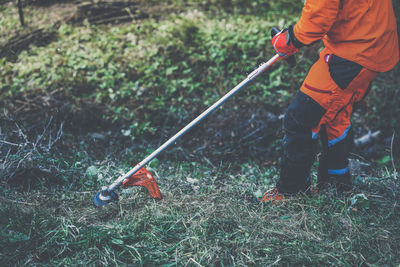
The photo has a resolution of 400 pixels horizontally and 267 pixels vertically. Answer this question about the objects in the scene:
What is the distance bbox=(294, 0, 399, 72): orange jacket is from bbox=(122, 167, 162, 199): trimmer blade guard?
1731 millimetres

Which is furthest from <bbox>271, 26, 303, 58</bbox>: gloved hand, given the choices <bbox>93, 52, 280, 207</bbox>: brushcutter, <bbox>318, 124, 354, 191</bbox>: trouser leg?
<bbox>318, 124, 354, 191</bbox>: trouser leg

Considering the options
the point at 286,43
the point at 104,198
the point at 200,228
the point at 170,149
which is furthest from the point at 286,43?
the point at 170,149

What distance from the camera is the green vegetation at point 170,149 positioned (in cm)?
235

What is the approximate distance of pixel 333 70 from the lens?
7.84 feet

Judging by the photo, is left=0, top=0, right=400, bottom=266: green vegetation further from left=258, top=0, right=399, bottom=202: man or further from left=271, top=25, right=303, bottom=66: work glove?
left=271, top=25, right=303, bottom=66: work glove

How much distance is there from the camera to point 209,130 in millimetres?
4500

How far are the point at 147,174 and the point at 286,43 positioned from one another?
1.65m

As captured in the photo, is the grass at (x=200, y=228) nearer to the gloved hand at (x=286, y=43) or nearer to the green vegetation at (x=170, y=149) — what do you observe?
the green vegetation at (x=170, y=149)

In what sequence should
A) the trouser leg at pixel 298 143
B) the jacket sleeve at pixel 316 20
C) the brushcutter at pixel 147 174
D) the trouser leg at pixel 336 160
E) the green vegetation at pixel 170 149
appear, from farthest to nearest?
the trouser leg at pixel 336 160, the brushcutter at pixel 147 174, the trouser leg at pixel 298 143, the green vegetation at pixel 170 149, the jacket sleeve at pixel 316 20

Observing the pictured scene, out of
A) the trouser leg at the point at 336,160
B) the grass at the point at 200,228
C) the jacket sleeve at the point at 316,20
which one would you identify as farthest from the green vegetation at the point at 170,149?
the jacket sleeve at the point at 316,20

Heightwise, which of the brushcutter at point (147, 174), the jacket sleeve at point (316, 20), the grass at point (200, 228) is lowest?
the grass at point (200, 228)

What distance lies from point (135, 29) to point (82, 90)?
5.73 feet

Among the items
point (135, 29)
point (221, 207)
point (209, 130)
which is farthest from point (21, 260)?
point (135, 29)

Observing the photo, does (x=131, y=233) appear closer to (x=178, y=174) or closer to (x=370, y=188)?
(x=178, y=174)
